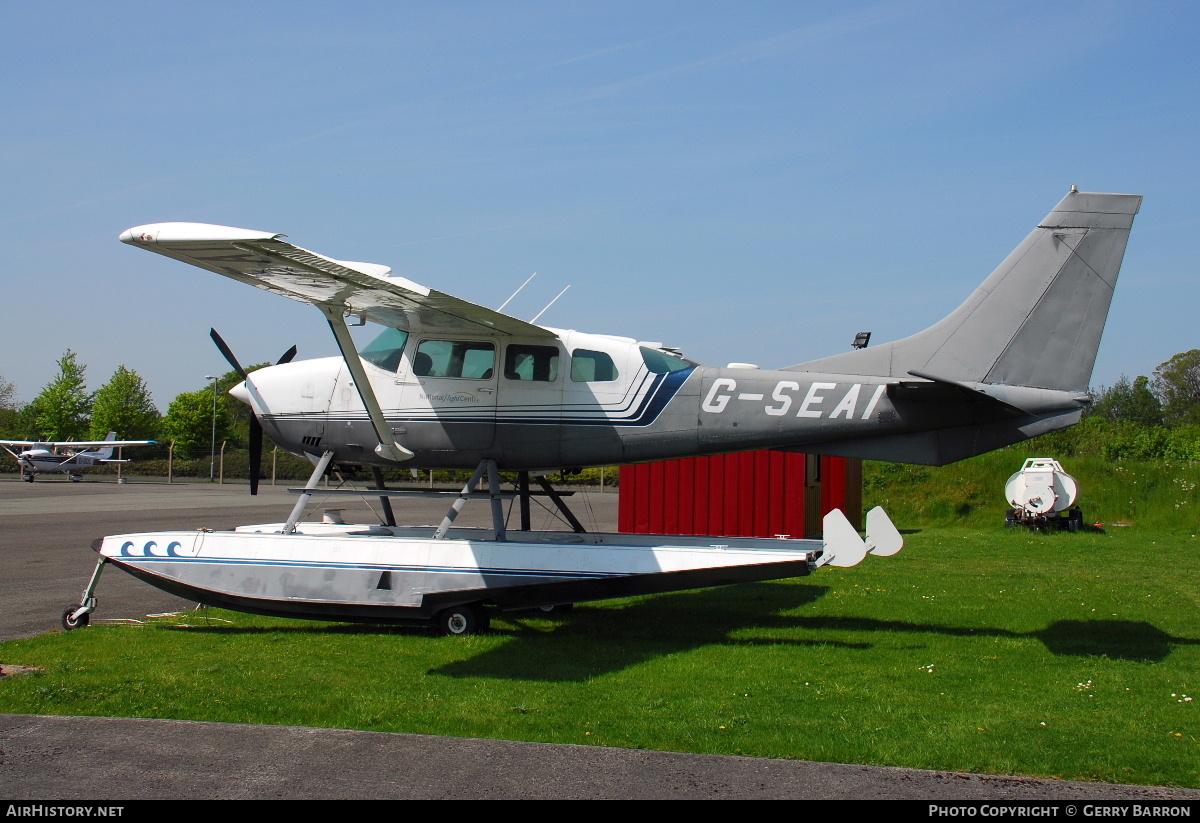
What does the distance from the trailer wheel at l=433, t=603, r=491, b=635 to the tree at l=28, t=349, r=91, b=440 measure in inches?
2803

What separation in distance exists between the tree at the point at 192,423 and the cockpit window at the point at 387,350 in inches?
2826

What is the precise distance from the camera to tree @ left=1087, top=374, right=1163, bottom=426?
298ft

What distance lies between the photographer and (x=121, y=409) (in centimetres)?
7194

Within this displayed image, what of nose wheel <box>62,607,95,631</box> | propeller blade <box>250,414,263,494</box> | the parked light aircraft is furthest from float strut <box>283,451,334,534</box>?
nose wheel <box>62,607,95,631</box>

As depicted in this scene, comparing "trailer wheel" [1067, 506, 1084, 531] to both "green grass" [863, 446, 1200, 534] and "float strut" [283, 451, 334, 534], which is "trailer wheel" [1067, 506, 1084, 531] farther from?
"float strut" [283, 451, 334, 534]

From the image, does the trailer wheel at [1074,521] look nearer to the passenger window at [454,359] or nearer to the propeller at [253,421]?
the passenger window at [454,359]

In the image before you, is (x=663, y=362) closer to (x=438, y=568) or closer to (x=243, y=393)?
(x=438, y=568)

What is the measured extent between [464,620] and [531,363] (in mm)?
2889

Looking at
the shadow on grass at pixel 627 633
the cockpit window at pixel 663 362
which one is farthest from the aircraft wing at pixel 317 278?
the shadow on grass at pixel 627 633

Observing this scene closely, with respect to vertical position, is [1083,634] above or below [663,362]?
below

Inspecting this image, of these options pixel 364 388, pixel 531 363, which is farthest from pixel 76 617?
pixel 531 363
